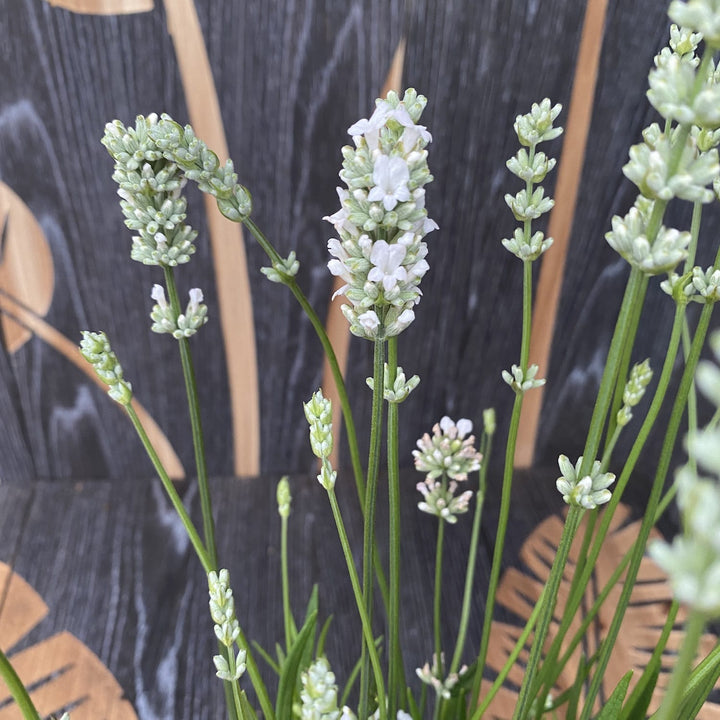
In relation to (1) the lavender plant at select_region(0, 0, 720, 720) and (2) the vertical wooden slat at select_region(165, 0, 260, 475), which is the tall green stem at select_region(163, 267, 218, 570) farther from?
(2) the vertical wooden slat at select_region(165, 0, 260, 475)

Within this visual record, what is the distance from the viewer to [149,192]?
0.26 meters

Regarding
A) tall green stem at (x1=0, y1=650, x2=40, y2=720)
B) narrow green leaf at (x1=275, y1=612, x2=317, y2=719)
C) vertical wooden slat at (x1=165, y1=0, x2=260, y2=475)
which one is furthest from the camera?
vertical wooden slat at (x1=165, y1=0, x2=260, y2=475)

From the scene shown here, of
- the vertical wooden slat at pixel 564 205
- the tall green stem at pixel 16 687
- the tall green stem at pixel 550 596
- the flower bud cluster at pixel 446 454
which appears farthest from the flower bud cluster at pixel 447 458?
the vertical wooden slat at pixel 564 205

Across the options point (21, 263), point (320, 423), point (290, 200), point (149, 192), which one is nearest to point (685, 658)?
point (320, 423)

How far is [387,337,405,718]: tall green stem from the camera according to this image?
9.4 inches

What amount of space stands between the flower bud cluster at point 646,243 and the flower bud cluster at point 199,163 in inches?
5.8

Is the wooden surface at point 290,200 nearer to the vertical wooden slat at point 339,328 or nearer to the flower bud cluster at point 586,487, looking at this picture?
the vertical wooden slat at point 339,328

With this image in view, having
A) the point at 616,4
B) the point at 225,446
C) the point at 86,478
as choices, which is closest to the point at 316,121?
the point at 616,4

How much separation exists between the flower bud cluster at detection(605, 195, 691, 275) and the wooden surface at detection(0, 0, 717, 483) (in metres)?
0.41

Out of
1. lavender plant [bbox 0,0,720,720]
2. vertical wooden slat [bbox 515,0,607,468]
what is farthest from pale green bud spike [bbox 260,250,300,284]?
vertical wooden slat [bbox 515,0,607,468]

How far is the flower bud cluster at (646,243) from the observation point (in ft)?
0.55

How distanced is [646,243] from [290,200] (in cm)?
46

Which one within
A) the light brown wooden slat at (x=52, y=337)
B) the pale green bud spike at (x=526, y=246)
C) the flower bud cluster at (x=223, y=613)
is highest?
the pale green bud spike at (x=526, y=246)

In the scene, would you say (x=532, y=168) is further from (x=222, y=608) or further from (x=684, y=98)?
Result: (x=222, y=608)
